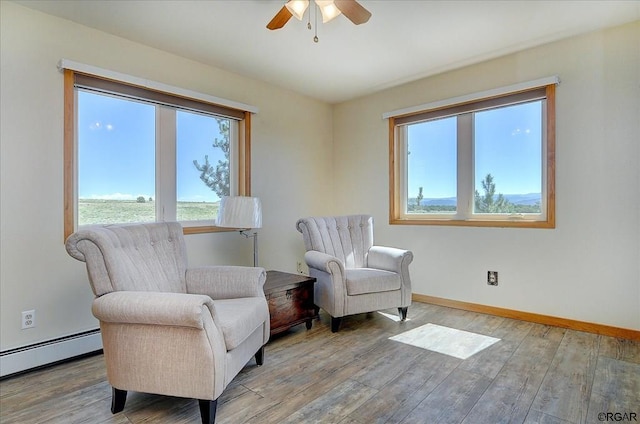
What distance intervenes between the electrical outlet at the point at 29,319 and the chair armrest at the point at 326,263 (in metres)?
1.96

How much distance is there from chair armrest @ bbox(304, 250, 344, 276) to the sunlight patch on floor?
671 mm

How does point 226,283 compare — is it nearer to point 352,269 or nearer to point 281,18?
point 352,269

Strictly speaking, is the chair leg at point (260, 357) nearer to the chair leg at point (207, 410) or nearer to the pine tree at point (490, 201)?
the chair leg at point (207, 410)

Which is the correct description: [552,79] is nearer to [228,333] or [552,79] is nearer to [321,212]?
[321,212]

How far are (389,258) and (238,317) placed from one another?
1.69m

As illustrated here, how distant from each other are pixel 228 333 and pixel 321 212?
2.82m

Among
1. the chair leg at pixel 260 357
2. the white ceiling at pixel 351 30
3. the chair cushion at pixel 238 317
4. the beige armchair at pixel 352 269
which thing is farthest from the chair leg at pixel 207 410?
the white ceiling at pixel 351 30

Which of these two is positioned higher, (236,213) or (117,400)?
(236,213)

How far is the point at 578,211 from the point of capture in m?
2.74

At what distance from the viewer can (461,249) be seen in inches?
133

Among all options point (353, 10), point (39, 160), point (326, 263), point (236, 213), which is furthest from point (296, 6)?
point (39, 160)

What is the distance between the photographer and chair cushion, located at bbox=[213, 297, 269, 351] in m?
1.67

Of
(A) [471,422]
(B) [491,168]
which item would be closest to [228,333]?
(A) [471,422]

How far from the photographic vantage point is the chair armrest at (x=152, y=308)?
148 centimetres
